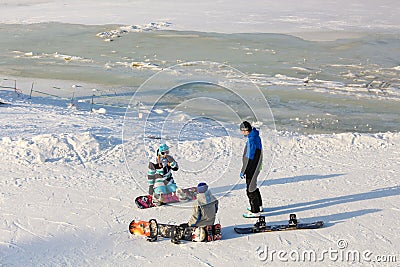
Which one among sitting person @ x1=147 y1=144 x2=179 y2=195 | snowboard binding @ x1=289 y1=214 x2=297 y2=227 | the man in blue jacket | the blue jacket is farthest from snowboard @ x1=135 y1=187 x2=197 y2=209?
snowboard binding @ x1=289 y1=214 x2=297 y2=227

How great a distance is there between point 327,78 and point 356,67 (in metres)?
2.44

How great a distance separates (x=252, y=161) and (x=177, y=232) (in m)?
1.47

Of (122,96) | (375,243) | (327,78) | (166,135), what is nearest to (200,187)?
(375,243)

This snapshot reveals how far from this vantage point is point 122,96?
1773 centimetres

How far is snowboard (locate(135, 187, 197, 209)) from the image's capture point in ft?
26.2

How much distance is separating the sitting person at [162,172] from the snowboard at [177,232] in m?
1.15

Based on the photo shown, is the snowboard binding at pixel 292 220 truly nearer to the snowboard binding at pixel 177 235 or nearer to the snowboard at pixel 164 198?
the snowboard binding at pixel 177 235

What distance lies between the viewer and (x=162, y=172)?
798 cm

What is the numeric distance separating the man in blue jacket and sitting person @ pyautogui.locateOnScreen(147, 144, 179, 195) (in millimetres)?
1155

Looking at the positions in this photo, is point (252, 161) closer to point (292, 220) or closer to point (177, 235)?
point (292, 220)

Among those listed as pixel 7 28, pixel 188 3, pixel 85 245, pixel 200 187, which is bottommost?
pixel 85 245

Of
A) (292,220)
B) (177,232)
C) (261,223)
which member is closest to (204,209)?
(177,232)

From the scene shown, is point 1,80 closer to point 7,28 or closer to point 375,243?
point 7,28

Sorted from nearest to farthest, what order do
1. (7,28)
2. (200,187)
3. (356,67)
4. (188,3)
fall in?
(200,187) → (356,67) → (7,28) → (188,3)
